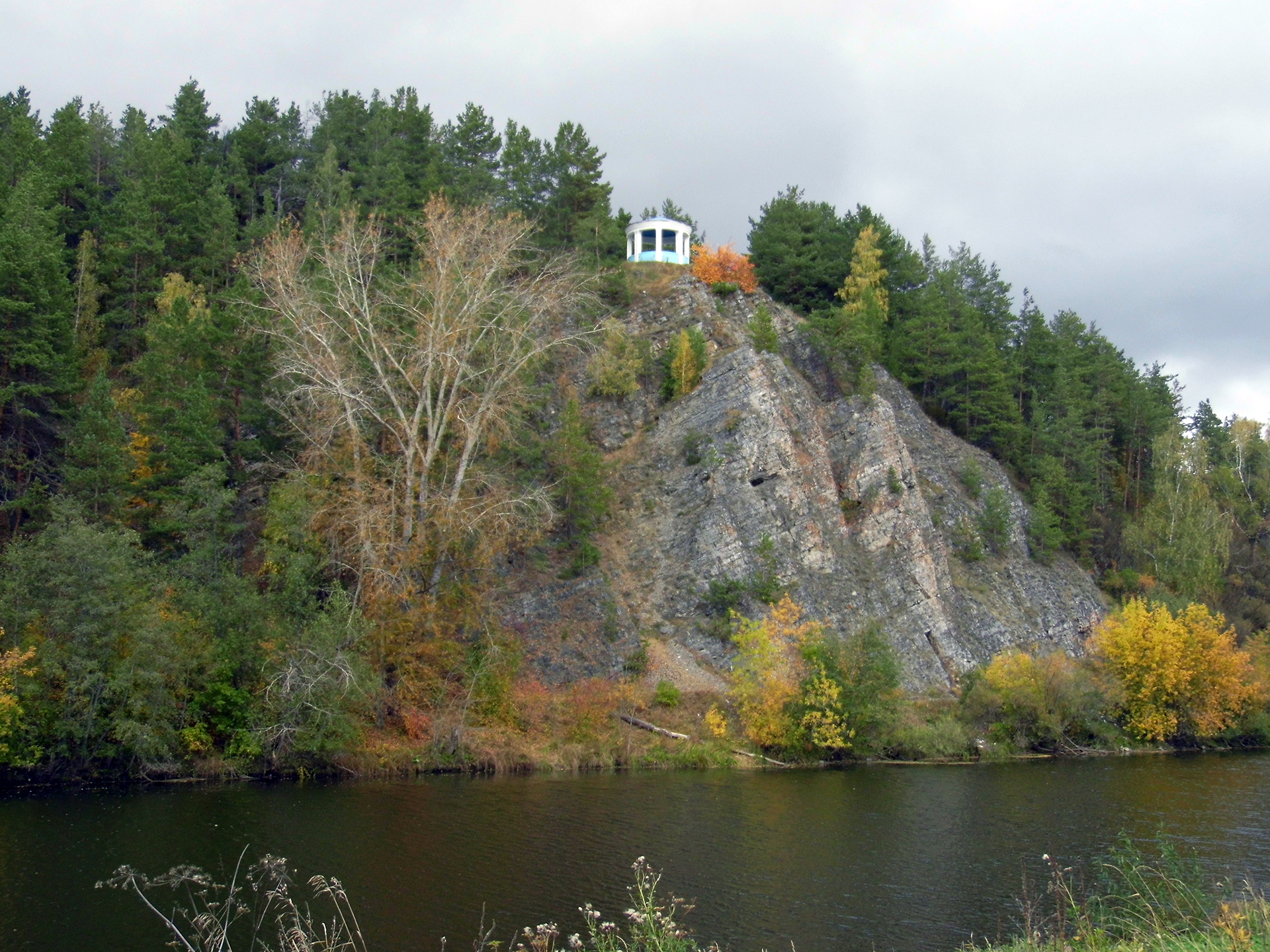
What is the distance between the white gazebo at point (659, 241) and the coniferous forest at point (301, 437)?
6.80 metres

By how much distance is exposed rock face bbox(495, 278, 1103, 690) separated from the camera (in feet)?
153

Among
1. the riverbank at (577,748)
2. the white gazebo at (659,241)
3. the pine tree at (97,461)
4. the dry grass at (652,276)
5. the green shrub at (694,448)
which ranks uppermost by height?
the white gazebo at (659,241)

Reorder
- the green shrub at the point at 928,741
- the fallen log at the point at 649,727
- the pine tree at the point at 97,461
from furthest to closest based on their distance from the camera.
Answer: the green shrub at the point at 928,741, the fallen log at the point at 649,727, the pine tree at the point at 97,461

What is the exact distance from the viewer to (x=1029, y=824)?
27.3 m

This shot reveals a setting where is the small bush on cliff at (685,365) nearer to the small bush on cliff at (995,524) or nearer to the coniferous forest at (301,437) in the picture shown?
the coniferous forest at (301,437)

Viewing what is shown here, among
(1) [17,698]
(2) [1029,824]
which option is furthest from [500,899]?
(1) [17,698]

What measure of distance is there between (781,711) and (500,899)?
2435cm

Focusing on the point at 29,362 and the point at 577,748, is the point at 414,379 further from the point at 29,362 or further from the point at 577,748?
the point at 577,748

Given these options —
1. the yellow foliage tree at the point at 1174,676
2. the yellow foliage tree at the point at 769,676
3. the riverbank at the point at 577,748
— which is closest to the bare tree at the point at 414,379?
the riverbank at the point at 577,748

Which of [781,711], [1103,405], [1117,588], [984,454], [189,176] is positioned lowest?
[781,711]

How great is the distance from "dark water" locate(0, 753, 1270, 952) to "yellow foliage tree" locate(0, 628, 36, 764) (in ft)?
6.68

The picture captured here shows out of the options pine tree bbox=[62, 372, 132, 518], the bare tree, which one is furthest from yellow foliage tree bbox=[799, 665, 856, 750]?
pine tree bbox=[62, 372, 132, 518]

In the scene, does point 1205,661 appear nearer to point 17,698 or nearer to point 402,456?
point 402,456

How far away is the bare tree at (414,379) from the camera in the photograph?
1473 inches
